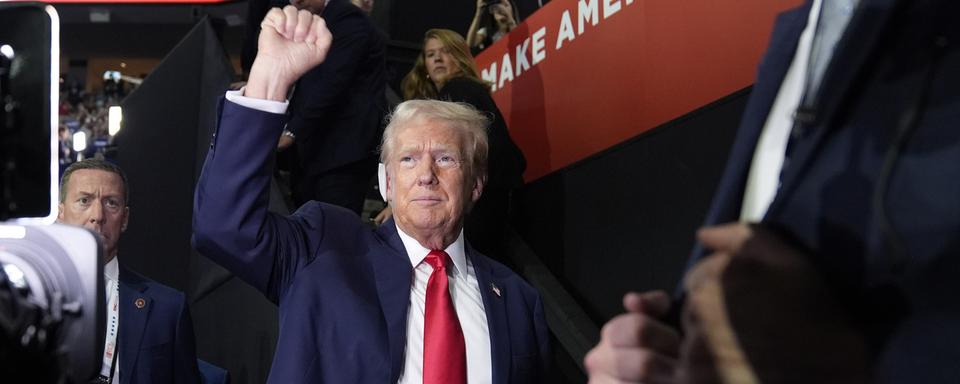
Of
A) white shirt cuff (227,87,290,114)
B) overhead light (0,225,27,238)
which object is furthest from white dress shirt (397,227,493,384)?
overhead light (0,225,27,238)

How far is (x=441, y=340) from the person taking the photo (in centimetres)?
229

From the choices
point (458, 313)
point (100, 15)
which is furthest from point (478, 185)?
point (100, 15)

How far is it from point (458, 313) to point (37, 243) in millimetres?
1366

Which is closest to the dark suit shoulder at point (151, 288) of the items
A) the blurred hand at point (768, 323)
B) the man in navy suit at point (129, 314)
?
the man in navy suit at point (129, 314)

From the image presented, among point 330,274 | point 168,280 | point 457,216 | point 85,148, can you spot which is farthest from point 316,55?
point 85,148

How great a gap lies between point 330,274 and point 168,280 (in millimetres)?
3743

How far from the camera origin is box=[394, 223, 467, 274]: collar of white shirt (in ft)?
8.06

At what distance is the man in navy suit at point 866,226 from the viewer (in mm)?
733

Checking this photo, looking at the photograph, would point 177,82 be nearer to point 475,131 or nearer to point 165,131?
point 165,131

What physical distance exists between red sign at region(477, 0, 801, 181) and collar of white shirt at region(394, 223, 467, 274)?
1.28m

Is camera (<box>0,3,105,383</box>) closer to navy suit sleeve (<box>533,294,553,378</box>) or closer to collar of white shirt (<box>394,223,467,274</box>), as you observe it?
collar of white shirt (<box>394,223,467,274</box>)

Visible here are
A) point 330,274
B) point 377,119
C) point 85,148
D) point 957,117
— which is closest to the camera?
point 957,117

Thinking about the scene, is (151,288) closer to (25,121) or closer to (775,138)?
(25,121)

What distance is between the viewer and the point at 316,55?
195cm
